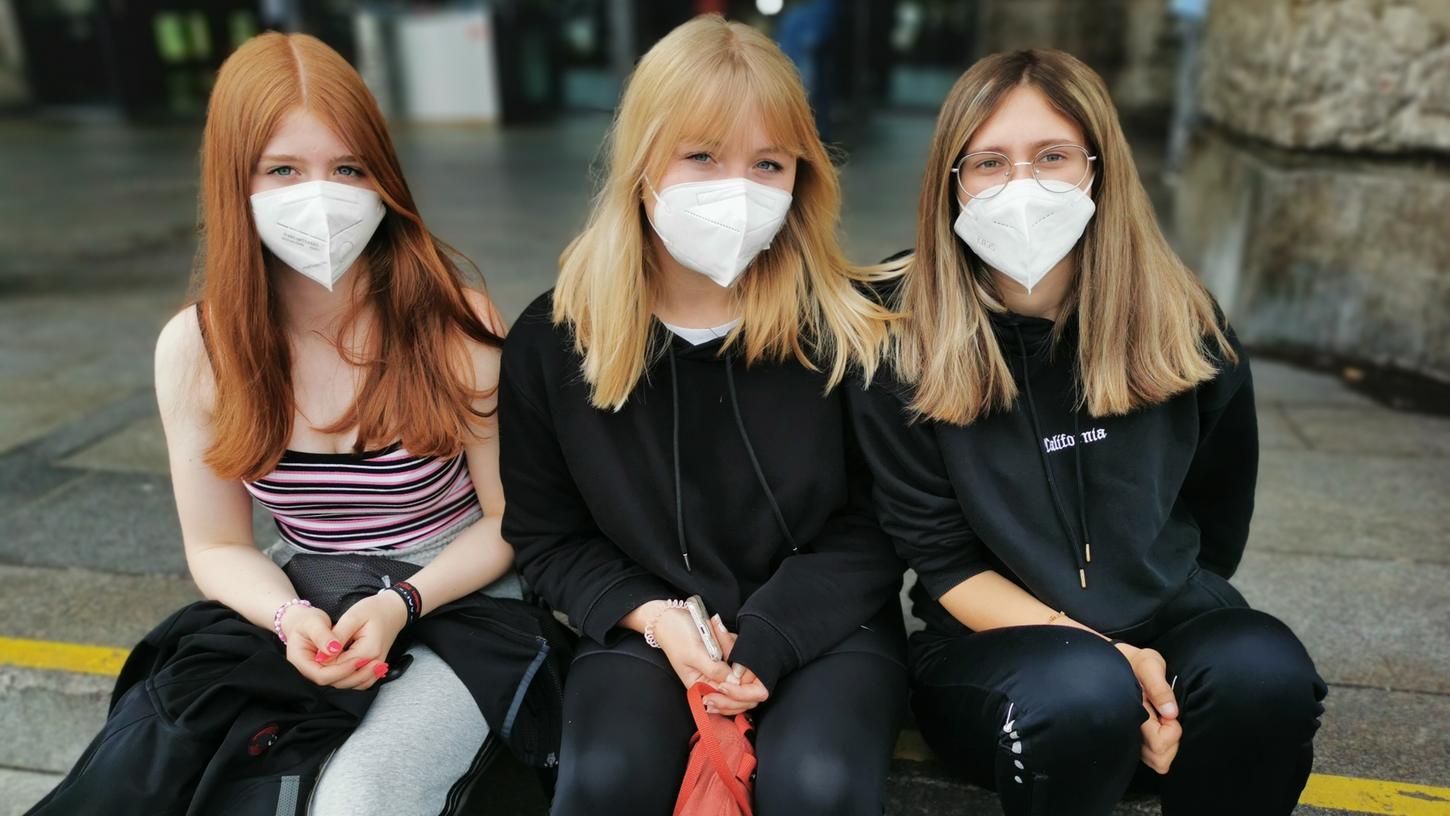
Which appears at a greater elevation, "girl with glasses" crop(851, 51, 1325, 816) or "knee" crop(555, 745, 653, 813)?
"girl with glasses" crop(851, 51, 1325, 816)

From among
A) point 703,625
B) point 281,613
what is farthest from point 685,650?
point 281,613

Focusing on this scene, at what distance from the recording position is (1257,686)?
1.74m

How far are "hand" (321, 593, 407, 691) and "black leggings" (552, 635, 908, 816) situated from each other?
0.34 meters

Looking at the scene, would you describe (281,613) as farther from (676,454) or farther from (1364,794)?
(1364,794)

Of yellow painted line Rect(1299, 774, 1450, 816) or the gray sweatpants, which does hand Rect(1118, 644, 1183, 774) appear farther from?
the gray sweatpants

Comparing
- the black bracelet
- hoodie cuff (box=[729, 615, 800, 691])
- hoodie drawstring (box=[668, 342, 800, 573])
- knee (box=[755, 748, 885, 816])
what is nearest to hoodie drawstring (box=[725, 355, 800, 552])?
hoodie drawstring (box=[668, 342, 800, 573])

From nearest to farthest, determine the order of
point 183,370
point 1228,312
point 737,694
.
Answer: point 737,694 → point 183,370 → point 1228,312

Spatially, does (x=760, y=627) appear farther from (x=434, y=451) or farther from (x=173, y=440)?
(x=173, y=440)

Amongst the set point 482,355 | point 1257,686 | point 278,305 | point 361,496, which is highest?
point 278,305

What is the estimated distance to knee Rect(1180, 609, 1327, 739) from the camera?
1.74 m

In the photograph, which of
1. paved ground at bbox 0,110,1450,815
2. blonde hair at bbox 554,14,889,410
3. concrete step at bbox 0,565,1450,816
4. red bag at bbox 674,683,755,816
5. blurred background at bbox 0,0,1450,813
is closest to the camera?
red bag at bbox 674,683,755,816

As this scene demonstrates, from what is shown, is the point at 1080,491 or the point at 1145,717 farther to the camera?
the point at 1080,491

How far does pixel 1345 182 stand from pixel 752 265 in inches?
132

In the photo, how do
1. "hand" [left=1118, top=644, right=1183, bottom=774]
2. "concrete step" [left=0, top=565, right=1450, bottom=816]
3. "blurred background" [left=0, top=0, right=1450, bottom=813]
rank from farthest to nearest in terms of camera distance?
"blurred background" [left=0, top=0, right=1450, bottom=813], "concrete step" [left=0, top=565, right=1450, bottom=816], "hand" [left=1118, top=644, right=1183, bottom=774]
